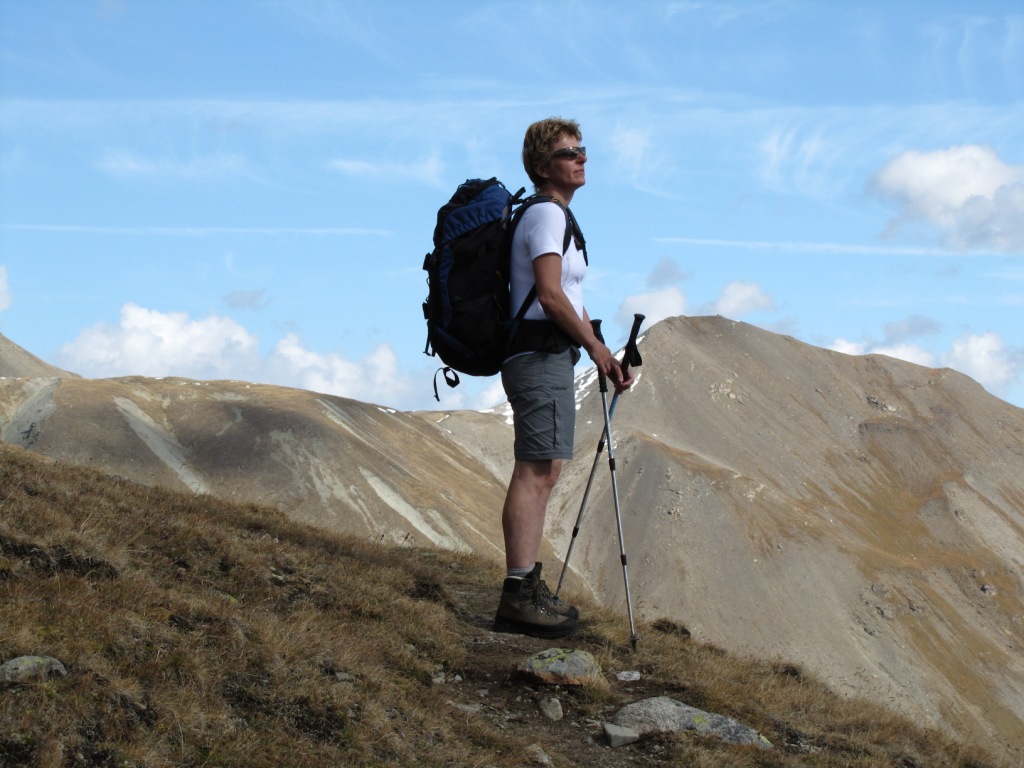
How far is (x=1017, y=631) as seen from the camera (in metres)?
70.9

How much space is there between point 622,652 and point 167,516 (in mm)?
3779

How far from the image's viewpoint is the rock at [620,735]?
6297 millimetres

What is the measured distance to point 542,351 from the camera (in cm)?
738

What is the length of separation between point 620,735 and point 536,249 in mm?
3188

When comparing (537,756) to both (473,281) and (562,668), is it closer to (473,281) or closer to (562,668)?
(562,668)

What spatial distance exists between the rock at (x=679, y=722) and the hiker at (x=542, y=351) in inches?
49.3

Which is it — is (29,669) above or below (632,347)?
below

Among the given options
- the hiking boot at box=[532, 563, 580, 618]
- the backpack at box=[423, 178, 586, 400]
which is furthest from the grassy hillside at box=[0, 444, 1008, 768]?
the backpack at box=[423, 178, 586, 400]

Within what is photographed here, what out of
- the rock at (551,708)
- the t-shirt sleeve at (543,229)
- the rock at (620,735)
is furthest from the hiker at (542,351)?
the rock at (620,735)

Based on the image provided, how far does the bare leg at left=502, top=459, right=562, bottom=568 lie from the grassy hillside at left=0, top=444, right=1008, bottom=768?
76 centimetres

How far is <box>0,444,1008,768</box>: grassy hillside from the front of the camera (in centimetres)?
485

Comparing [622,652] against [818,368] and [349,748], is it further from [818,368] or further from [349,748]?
[818,368]

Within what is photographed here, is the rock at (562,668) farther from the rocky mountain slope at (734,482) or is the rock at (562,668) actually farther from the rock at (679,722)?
the rocky mountain slope at (734,482)

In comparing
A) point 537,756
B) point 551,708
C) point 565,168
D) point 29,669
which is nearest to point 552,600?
point 551,708
